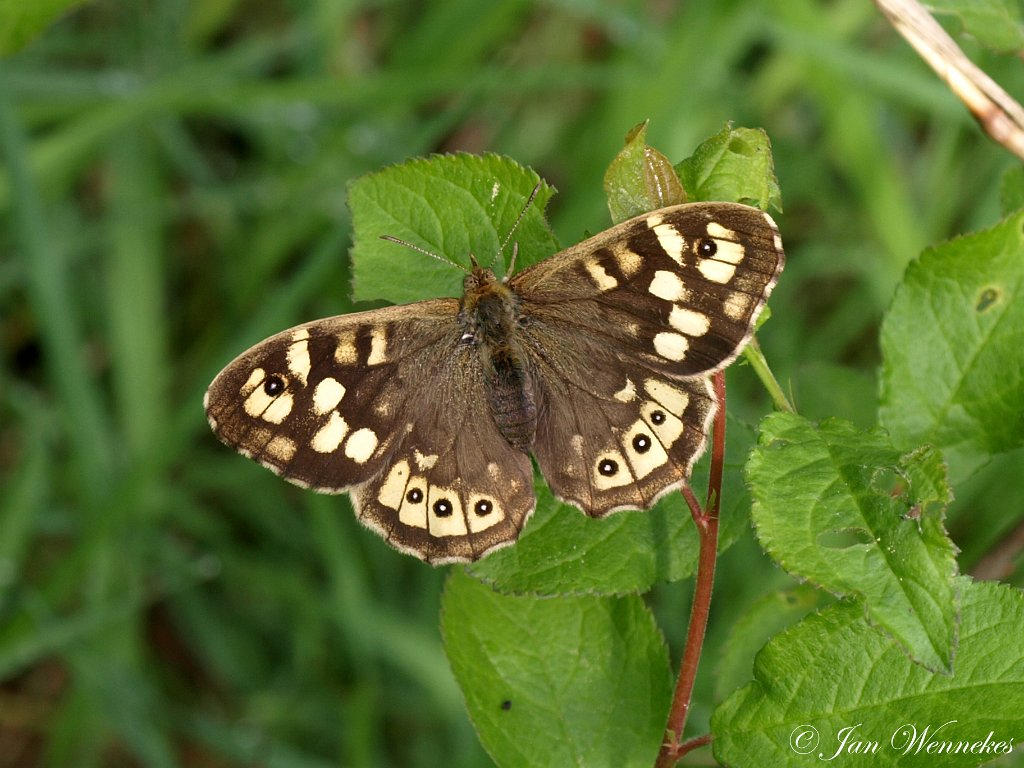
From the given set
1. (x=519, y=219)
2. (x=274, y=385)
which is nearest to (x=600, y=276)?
(x=519, y=219)

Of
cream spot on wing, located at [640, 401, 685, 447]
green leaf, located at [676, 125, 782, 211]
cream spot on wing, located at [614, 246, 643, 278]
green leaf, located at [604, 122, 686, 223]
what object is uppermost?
green leaf, located at [676, 125, 782, 211]

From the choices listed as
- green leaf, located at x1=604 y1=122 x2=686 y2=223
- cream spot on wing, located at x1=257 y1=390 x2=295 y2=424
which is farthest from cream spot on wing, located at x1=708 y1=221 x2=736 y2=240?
cream spot on wing, located at x1=257 y1=390 x2=295 y2=424

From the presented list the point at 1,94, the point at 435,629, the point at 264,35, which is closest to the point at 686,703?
the point at 435,629

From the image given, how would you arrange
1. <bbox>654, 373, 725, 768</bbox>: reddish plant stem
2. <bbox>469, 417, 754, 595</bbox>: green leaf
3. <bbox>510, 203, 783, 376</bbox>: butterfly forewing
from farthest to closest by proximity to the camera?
<bbox>510, 203, 783, 376</bbox>: butterfly forewing < <bbox>469, 417, 754, 595</bbox>: green leaf < <bbox>654, 373, 725, 768</bbox>: reddish plant stem

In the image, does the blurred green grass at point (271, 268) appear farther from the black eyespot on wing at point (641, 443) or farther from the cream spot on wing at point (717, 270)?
the cream spot on wing at point (717, 270)

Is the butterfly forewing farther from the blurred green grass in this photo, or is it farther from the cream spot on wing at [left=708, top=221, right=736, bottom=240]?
the blurred green grass

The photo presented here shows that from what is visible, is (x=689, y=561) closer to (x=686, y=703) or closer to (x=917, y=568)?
(x=686, y=703)

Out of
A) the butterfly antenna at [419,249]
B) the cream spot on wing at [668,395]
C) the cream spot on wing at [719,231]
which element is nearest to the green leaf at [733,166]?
the cream spot on wing at [719,231]
